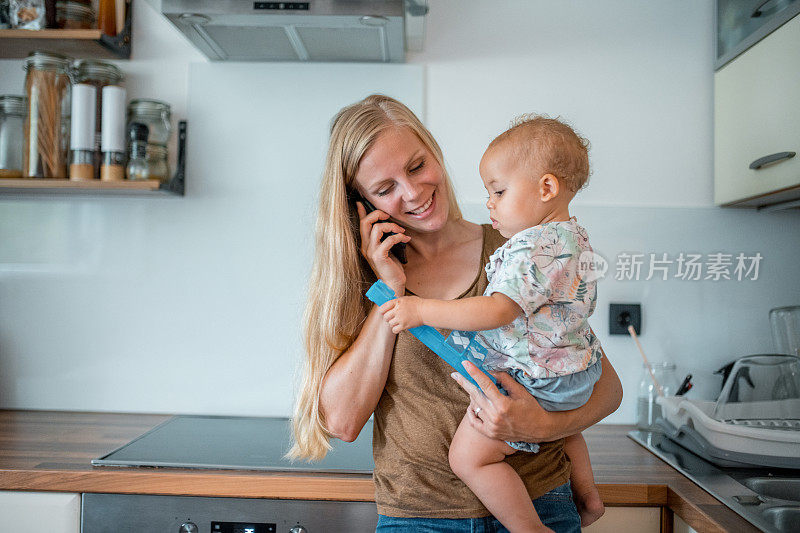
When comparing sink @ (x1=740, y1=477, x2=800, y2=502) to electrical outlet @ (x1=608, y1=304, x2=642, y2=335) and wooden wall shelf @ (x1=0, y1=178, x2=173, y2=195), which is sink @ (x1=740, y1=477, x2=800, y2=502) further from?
wooden wall shelf @ (x1=0, y1=178, x2=173, y2=195)

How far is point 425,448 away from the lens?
107 centimetres

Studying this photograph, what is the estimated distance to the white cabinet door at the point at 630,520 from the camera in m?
1.32


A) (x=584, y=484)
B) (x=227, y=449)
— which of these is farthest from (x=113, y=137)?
(x=584, y=484)

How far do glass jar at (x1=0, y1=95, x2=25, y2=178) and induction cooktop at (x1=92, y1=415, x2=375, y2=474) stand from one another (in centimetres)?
82

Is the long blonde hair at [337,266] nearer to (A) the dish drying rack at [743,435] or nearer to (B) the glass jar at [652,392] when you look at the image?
(A) the dish drying rack at [743,435]

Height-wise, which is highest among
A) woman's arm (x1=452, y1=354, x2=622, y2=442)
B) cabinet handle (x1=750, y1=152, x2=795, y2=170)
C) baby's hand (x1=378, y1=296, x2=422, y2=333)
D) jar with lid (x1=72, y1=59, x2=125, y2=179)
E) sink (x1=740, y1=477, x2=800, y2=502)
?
jar with lid (x1=72, y1=59, x2=125, y2=179)

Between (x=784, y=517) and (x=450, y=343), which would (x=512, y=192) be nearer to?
(x=450, y=343)

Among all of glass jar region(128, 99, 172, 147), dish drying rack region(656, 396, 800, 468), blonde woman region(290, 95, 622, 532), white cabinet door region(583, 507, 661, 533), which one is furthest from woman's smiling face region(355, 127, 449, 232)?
glass jar region(128, 99, 172, 147)

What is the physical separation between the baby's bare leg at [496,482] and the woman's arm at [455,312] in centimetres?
19

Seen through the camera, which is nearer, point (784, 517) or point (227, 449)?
point (784, 517)

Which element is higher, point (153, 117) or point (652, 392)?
point (153, 117)

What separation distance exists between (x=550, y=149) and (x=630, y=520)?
814 mm

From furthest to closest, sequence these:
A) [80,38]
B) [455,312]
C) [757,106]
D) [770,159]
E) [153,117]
A: [153,117], [80,38], [757,106], [770,159], [455,312]

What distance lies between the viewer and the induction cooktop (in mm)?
1368
